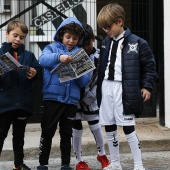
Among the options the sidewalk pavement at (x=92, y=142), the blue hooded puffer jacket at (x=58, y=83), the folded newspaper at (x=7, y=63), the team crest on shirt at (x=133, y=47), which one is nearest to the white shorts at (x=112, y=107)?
the blue hooded puffer jacket at (x=58, y=83)

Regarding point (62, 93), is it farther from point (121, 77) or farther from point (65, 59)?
point (121, 77)

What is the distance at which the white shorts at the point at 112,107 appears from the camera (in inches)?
202

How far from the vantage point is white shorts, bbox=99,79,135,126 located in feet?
16.8

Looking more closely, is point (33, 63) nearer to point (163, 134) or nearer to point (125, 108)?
point (125, 108)

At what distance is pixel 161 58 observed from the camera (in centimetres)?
734

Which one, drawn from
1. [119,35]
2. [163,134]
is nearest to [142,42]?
[119,35]

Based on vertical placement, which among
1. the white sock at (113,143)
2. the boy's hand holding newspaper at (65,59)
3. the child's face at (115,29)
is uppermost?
the child's face at (115,29)

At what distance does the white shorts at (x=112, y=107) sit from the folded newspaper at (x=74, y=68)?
0.31 m

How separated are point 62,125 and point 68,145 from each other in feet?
0.67

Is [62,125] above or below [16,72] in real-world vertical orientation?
below

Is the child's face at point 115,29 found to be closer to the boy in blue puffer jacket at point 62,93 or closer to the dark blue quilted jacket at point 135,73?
the dark blue quilted jacket at point 135,73

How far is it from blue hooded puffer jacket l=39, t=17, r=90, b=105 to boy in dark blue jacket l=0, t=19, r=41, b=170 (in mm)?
135

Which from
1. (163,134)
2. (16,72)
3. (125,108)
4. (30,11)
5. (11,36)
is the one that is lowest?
(163,134)

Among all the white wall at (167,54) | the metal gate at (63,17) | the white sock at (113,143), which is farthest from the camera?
the metal gate at (63,17)
